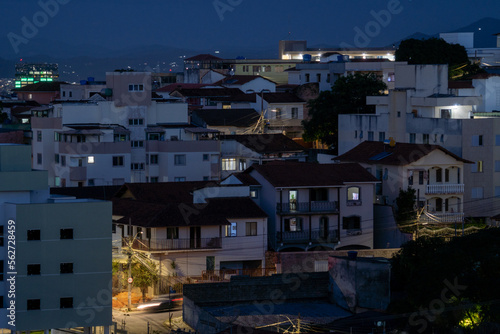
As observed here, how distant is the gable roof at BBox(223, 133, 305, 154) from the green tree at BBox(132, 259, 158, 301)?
19789mm

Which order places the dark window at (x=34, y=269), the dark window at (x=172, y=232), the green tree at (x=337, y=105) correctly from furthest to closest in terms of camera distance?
the green tree at (x=337, y=105), the dark window at (x=172, y=232), the dark window at (x=34, y=269)

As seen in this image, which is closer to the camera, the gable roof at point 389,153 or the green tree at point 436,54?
the gable roof at point 389,153

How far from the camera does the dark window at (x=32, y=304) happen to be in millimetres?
31562

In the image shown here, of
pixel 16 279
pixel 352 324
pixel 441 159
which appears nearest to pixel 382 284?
pixel 352 324

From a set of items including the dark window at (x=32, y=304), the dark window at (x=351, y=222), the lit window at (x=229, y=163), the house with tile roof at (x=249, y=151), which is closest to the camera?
the dark window at (x=32, y=304)

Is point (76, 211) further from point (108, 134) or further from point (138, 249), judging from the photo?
point (108, 134)

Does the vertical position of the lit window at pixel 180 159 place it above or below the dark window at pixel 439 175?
above

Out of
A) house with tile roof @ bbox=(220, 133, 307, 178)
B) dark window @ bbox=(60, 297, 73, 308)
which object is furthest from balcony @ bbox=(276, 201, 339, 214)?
dark window @ bbox=(60, 297, 73, 308)

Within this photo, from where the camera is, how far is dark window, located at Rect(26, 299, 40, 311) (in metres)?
31.6

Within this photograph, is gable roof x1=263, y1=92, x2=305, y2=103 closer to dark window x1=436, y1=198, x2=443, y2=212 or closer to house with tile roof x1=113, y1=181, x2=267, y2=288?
dark window x1=436, y1=198, x2=443, y2=212

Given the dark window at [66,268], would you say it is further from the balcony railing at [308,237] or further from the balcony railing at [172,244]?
the balcony railing at [308,237]

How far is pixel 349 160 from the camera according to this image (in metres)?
52.4

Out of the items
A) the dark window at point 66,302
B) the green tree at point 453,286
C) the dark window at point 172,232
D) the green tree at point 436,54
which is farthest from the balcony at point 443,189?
the green tree at point 436,54

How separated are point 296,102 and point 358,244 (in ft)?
99.7
